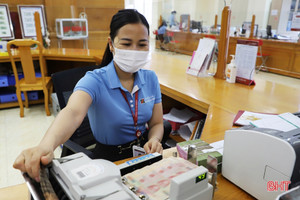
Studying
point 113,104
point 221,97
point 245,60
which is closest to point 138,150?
point 113,104

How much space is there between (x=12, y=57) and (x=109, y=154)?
2588mm

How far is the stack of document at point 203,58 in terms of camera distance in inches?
83.6

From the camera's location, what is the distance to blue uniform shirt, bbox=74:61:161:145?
117 cm

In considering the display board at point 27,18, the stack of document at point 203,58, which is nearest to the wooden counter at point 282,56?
the stack of document at point 203,58

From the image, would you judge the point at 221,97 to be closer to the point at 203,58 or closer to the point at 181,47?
the point at 203,58

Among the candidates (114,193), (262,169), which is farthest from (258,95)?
(114,193)

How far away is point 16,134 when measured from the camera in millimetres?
2848

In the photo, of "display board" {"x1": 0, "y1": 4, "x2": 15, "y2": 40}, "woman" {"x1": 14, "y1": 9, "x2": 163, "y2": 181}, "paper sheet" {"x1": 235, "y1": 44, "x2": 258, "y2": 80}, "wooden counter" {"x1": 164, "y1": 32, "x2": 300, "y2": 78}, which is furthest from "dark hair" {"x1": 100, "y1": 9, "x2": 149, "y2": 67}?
"wooden counter" {"x1": 164, "y1": 32, "x2": 300, "y2": 78}

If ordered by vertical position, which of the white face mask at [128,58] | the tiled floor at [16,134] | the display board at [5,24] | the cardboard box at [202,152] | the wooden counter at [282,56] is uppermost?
the display board at [5,24]

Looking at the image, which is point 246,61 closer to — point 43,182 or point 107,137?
point 107,137

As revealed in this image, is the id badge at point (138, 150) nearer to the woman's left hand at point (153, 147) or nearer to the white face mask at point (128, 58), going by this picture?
the woman's left hand at point (153, 147)

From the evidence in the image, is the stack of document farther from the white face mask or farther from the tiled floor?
the tiled floor

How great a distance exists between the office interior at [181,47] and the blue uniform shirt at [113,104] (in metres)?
0.37

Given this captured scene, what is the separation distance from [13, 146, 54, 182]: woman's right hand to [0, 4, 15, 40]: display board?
14.4 feet
